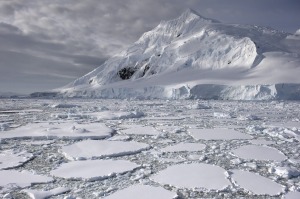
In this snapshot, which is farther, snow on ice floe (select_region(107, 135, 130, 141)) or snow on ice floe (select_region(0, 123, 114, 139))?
snow on ice floe (select_region(0, 123, 114, 139))

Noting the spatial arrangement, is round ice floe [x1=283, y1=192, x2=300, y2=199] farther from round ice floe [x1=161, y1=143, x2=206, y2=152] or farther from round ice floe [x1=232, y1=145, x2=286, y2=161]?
round ice floe [x1=161, y1=143, x2=206, y2=152]

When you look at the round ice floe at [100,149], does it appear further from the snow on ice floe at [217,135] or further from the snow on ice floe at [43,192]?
the snow on ice floe at [217,135]

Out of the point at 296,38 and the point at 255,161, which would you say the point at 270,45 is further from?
the point at 255,161

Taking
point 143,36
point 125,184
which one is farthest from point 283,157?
point 143,36

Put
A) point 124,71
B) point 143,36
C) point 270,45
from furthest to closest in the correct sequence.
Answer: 1. point 143,36
2. point 124,71
3. point 270,45

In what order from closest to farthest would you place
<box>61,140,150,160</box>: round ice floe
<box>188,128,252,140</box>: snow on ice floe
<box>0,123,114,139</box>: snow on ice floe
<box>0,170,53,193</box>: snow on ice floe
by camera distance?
<box>0,170,53,193</box>: snow on ice floe < <box>61,140,150,160</box>: round ice floe < <box>188,128,252,140</box>: snow on ice floe < <box>0,123,114,139</box>: snow on ice floe

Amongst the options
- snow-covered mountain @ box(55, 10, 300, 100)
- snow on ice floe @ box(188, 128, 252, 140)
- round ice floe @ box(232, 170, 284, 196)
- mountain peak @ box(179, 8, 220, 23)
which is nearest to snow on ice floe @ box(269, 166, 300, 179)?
round ice floe @ box(232, 170, 284, 196)

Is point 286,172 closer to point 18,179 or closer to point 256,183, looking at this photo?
point 256,183

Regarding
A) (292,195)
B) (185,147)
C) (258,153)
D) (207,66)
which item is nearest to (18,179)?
(185,147)
